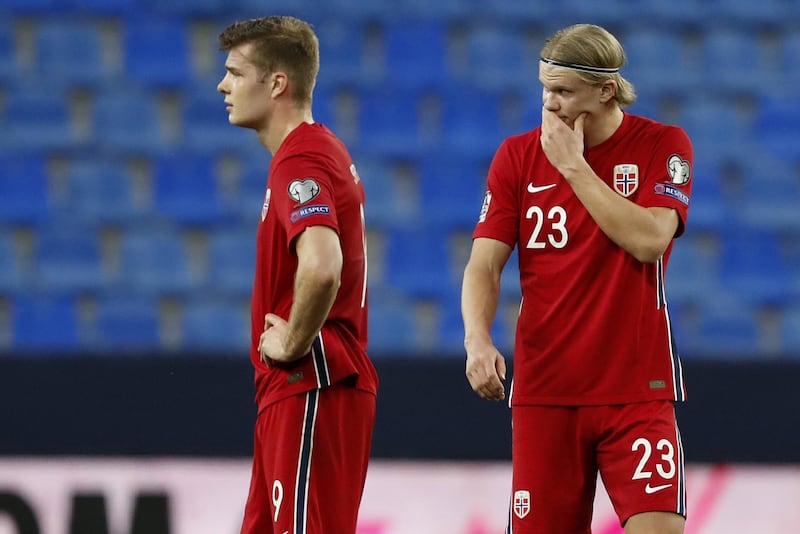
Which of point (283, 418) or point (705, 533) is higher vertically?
point (283, 418)

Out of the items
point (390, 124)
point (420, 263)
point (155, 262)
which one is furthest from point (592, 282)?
point (390, 124)

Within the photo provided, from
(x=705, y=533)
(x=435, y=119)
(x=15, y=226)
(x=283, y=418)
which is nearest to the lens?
(x=283, y=418)

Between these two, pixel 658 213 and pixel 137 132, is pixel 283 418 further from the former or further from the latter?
pixel 137 132

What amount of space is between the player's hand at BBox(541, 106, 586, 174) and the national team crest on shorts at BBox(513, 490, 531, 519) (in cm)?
77

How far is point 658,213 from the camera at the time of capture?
3.15m

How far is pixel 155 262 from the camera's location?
6.12 meters

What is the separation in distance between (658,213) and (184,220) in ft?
11.5

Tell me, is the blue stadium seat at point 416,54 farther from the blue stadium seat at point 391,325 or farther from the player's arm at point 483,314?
the player's arm at point 483,314

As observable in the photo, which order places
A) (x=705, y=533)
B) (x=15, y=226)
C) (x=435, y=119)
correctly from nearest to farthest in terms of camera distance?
1. (x=705, y=533)
2. (x=15, y=226)
3. (x=435, y=119)

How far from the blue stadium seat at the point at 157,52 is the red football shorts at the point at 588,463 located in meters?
3.94

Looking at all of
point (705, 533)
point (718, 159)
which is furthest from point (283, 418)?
point (718, 159)

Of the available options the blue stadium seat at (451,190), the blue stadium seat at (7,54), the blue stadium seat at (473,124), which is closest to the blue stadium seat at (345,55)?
the blue stadium seat at (473,124)

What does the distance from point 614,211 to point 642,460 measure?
0.57m

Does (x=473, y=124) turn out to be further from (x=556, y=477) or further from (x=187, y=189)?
(x=556, y=477)
